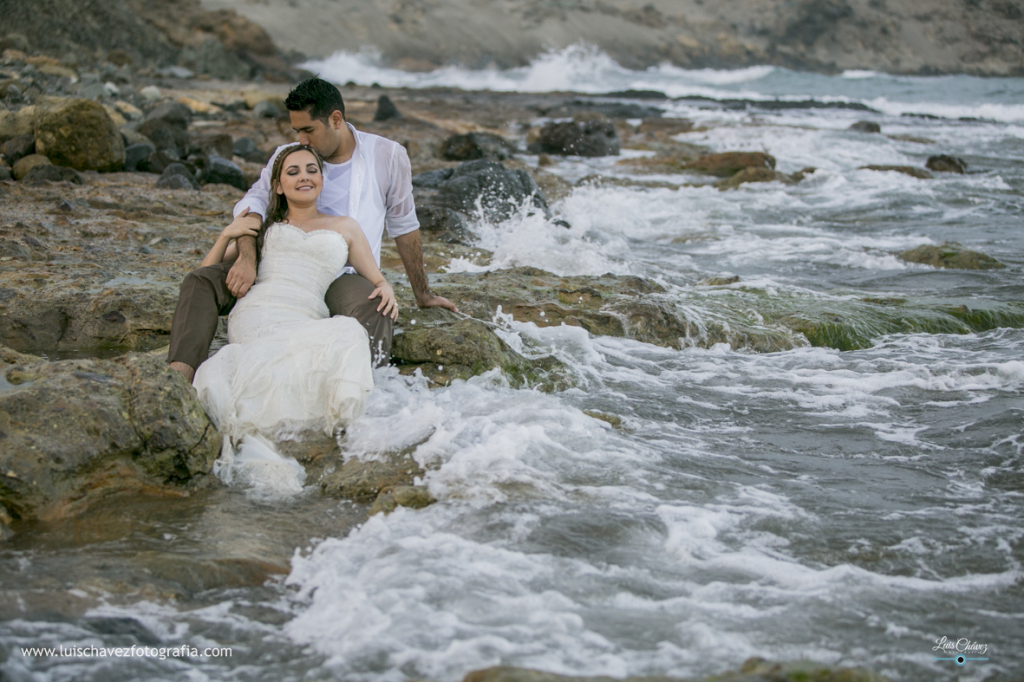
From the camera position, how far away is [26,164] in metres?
8.84

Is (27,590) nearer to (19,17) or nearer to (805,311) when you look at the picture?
(805,311)

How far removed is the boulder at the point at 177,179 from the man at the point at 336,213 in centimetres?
523

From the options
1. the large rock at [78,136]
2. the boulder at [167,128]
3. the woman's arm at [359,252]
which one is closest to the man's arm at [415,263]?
the woman's arm at [359,252]

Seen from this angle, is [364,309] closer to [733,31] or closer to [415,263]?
[415,263]

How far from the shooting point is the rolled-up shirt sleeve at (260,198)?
455cm

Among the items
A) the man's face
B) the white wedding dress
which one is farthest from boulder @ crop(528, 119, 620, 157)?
the white wedding dress

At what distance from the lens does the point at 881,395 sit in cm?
500

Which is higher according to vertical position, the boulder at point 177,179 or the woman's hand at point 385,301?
the boulder at point 177,179

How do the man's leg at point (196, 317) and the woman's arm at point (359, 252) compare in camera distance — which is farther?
the woman's arm at point (359, 252)

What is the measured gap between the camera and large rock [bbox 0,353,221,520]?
125 inches

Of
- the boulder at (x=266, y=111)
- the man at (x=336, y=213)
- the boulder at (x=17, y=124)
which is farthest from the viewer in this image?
the boulder at (x=266, y=111)

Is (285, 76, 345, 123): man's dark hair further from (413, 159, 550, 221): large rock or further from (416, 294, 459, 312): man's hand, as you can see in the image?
(413, 159, 550, 221): large rock
